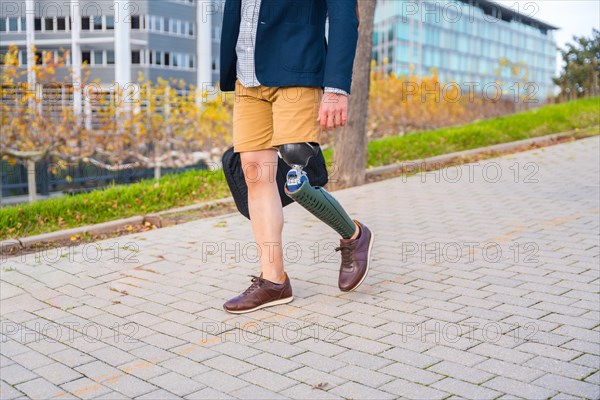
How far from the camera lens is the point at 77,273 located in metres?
5.06

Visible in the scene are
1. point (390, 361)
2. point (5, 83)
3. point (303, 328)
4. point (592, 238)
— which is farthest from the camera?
point (5, 83)

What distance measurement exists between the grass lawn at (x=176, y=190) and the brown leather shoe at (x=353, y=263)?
3507 mm

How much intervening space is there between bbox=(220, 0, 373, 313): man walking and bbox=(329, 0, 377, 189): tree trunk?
4.74m

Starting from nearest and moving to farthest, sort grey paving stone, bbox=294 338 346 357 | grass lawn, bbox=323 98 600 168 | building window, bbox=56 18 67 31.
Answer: grey paving stone, bbox=294 338 346 357 < grass lawn, bbox=323 98 600 168 < building window, bbox=56 18 67 31

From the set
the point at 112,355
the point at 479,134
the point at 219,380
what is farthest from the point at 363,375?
the point at 479,134

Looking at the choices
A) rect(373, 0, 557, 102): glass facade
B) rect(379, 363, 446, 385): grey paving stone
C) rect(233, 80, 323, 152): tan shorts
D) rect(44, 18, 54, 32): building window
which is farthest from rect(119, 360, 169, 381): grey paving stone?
rect(373, 0, 557, 102): glass facade

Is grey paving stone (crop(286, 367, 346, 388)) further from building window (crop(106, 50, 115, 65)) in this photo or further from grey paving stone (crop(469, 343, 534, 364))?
building window (crop(106, 50, 115, 65))

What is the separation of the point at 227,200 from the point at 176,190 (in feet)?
1.99

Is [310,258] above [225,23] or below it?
below

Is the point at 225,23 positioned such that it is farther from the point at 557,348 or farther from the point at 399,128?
the point at 399,128

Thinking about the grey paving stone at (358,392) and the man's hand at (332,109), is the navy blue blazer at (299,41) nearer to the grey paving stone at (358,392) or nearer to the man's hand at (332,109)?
the man's hand at (332,109)

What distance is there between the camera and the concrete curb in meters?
6.21

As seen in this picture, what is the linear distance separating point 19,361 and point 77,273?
5.32 feet

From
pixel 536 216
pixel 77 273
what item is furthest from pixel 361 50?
pixel 77 273
